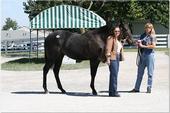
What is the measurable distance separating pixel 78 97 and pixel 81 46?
4.81 feet

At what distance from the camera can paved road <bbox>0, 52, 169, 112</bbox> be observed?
9781 millimetres

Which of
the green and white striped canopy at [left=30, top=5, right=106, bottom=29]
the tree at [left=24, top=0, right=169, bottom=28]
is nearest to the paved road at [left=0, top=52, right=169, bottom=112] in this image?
the green and white striped canopy at [left=30, top=5, right=106, bottom=29]

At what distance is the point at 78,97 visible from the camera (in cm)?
1150

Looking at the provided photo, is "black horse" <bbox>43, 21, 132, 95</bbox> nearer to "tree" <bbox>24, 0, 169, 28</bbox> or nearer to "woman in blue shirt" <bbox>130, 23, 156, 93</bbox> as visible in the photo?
"woman in blue shirt" <bbox>130, 23, 156, 93</bbox>

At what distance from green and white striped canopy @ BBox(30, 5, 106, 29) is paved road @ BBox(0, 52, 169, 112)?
22.8 ft

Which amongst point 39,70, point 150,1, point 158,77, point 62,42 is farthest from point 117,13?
point 62,42

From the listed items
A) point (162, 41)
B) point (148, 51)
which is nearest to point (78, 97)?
point (148, 51)

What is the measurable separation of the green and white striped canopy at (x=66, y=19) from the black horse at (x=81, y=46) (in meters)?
11.2

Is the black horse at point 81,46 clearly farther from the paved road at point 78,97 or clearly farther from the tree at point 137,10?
the tree at point 137,10

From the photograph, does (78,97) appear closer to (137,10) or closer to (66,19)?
(66,19)

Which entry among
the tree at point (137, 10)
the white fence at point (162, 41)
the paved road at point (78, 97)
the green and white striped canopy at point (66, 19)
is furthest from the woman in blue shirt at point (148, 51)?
the tree at point (137, 10)

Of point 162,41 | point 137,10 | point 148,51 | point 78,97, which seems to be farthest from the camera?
point 137,10

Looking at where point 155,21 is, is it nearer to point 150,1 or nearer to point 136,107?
point 150,1

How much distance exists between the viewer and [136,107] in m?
9.82
